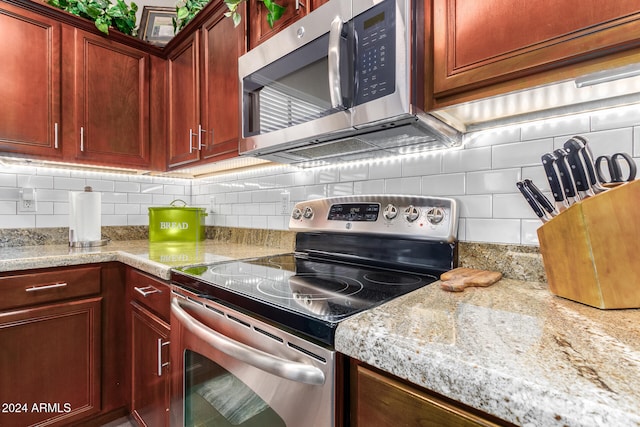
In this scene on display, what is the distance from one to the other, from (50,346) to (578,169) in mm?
2052

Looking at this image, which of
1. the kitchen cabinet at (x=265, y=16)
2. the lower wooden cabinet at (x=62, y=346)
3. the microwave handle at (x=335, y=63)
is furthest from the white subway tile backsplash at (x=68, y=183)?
the microwave handle at (x=335, y=63)

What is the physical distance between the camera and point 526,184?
812 millimetres

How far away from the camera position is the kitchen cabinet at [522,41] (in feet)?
2.02

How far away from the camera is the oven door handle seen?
2.02 feet

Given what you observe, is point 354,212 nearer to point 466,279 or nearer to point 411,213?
point 411,213

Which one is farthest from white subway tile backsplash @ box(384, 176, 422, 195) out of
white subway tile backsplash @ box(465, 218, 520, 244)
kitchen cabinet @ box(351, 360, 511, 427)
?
kitchen cabinet @ box(351, 360, 511, 427)

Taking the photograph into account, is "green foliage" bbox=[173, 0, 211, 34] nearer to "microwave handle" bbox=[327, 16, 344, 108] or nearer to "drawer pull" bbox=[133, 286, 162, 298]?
"microwave handle" bbox=[327, 16, 344, 108]

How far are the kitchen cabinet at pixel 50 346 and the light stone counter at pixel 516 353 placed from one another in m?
1.49

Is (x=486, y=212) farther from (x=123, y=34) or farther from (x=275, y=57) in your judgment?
(x=123, y=34)

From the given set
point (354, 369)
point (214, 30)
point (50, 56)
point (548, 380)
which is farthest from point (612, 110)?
point (50, 56)

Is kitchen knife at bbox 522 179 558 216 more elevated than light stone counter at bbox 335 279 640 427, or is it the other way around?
kitchen knife at bbox 522 179 558 216

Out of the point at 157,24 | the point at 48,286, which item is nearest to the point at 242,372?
the point at 48,286

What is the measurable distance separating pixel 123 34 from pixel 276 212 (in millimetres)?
1421

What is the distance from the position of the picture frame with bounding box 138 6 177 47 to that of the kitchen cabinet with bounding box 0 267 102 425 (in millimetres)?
1689
